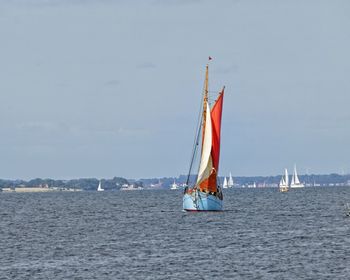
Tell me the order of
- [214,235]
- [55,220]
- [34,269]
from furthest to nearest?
1. [55,220]
2. [214,235]
3. [34,269]

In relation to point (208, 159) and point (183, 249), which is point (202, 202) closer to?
point (208, 159)

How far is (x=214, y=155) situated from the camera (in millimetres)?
127875

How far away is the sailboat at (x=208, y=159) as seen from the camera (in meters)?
127

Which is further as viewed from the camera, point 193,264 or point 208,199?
point 208,199

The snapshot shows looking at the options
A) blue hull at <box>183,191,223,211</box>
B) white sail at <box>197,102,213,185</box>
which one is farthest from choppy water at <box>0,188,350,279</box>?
white sail at <box>197,102,213,185</box>

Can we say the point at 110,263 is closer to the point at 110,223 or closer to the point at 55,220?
the point at 110,223

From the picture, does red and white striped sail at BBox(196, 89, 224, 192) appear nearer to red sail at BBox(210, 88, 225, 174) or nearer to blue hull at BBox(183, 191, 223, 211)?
red sail at BBox(210, 88, 225, 174)

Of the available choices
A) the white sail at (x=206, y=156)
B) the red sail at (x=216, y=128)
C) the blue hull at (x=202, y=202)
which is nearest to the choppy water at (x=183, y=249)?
the blue hull at (x=202, y=202)

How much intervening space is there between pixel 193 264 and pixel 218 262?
232 centimetres

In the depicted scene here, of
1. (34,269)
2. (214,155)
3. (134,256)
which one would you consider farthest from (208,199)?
(34,269)

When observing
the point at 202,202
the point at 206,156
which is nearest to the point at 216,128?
the point at 206,156

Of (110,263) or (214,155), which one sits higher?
(214,155)

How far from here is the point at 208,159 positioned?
12700 centimetres

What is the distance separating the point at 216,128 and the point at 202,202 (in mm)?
10683
